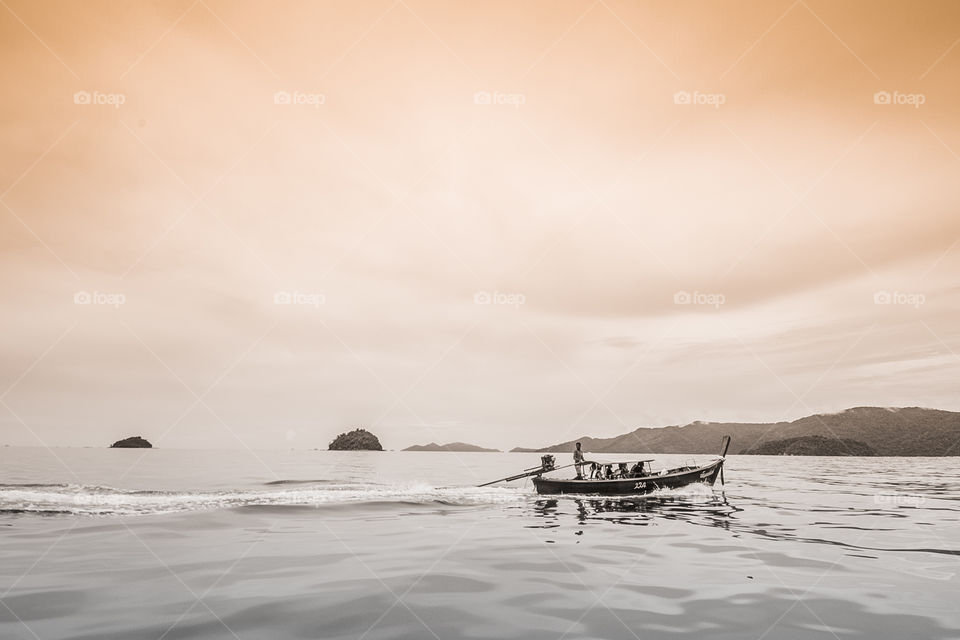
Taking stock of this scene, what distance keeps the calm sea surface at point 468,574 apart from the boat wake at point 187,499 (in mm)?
309

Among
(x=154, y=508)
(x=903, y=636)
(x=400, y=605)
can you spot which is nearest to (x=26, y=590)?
(x=400, y=605)

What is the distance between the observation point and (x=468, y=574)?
13.9 meters

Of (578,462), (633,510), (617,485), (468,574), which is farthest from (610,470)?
(468,574)

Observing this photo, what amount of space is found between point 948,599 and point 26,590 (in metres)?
20.4

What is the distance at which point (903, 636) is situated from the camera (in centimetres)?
941

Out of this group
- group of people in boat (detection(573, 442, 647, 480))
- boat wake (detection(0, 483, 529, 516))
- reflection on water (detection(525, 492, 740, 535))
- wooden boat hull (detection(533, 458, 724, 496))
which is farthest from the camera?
group of people in boat (detection(573, 442, 647, 480))

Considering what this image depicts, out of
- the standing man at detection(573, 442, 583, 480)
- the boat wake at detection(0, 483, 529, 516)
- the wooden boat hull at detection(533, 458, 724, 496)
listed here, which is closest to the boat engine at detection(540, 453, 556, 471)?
the wooden boat hull at detection(533, 458, 724, 496)

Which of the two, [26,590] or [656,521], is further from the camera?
[656,521]

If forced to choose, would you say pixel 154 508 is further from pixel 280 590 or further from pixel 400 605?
pixel 400 605

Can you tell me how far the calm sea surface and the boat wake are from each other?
0.31 meters

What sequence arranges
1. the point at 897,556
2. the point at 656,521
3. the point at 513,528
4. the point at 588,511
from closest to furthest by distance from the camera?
the point at 897,556 → the point at 513,528 → the point at 656,521 → the point at 588,511

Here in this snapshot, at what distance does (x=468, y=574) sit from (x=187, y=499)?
2191 centimetres

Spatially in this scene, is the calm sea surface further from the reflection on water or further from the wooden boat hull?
the wooden boat hull

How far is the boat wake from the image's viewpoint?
2573cm
